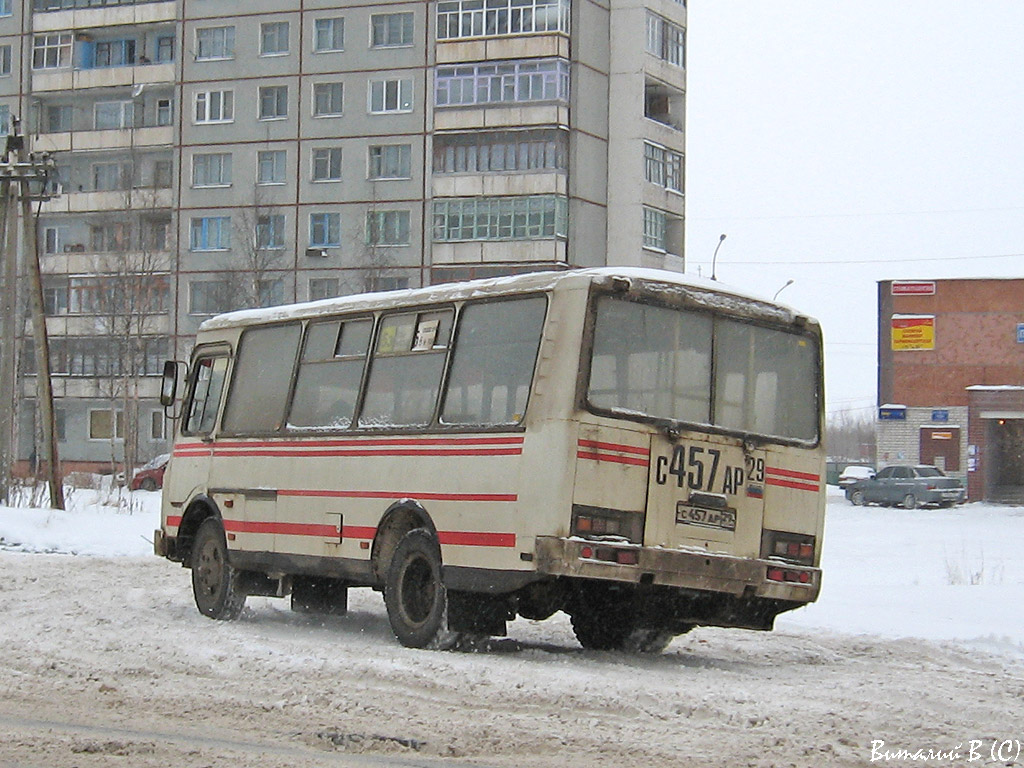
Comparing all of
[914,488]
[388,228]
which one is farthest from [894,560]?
[388,228]

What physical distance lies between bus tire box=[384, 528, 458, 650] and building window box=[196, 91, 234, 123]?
61728 millimetres

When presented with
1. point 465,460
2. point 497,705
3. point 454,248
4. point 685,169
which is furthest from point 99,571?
point 685,169

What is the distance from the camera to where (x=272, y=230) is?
235ft

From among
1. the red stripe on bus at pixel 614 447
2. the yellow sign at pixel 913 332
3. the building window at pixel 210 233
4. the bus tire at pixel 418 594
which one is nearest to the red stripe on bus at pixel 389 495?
the bus tire at pixel 418 594

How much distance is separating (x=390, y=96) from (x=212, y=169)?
8594mm

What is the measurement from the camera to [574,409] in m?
11.8

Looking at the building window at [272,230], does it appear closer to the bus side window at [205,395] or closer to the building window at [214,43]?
the building window at [214,43]

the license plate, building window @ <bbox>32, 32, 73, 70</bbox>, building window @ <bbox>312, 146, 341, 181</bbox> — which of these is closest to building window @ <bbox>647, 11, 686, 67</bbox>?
building window @ <bbox>312, 146, 341, 181</bbox>

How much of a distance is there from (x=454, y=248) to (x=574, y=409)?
5671 cm

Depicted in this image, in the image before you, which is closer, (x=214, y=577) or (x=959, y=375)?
(x=214, y=577)

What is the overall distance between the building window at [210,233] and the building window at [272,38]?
7.25 meters

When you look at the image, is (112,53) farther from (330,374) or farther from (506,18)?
(330,374)

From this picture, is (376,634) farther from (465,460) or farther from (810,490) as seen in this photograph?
(810,490)

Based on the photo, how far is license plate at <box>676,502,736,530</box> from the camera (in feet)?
40.0
